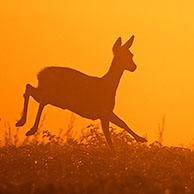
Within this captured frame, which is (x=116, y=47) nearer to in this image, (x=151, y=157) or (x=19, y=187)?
(x=151, y=157)

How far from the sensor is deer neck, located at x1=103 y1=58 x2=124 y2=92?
61.1 ft

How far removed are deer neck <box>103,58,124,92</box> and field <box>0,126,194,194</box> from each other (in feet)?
4.89

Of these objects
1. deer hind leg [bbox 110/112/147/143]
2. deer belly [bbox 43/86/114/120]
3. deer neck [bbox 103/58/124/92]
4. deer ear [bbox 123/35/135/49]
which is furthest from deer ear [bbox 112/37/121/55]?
deer hind leg [bbox 110/112/147/143]

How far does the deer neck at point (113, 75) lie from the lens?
61.1ft

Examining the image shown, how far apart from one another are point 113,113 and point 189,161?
224 centimetres

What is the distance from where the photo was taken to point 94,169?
15.7 meters

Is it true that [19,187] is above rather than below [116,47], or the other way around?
below

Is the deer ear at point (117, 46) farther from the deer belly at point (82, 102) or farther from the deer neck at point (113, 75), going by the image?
the deer belly at point (82, 102)

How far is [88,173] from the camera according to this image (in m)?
15.1

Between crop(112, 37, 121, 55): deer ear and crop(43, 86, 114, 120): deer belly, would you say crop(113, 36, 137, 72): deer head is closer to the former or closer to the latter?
crop(112, 37, 121, 55): deer ear

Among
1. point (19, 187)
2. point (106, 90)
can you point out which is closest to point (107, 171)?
point (19, 187)

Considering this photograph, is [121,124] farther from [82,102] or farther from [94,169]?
[94,169]

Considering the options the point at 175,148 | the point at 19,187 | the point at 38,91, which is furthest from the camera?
the point at 175,148

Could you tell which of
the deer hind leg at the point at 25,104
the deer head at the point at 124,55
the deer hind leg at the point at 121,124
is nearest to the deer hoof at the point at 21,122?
the deer hind leg at the point at 25,104
